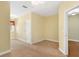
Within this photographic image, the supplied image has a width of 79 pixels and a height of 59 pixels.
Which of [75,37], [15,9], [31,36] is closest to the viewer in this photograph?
[15,9]

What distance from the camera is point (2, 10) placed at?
3.43m

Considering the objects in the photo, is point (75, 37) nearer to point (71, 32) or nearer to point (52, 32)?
point (71, 32)

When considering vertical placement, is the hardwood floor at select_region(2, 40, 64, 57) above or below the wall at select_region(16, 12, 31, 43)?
below

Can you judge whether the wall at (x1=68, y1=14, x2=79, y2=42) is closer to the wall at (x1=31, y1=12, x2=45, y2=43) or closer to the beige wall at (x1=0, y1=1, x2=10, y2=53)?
the wall at (x1=31, y1=12, x2=45, y2=43)

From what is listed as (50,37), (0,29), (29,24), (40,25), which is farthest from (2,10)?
(50,37)

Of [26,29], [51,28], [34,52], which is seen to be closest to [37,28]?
[26,29]

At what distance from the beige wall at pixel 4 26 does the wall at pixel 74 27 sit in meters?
3.84

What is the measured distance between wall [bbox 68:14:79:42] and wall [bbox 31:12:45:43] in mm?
1807

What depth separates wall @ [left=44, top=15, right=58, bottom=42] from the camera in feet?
18.3

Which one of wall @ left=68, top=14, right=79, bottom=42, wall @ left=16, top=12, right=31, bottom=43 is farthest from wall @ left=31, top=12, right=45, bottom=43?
wall @ left=68, top=14, right=79, bottom=42

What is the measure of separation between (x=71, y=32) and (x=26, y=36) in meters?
2.84

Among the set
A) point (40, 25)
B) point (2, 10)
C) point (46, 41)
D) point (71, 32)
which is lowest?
point (46, 41)

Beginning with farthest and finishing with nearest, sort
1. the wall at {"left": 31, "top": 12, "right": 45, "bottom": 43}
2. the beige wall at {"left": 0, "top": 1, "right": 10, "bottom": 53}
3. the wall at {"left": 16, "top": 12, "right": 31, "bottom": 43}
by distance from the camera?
the wall at {"left": 31, "top": 12, "right": 45, "bottom": 43} → the wall at {"left": 16, "top": 12, "right": 31, "bottom": 43} → the beige wall at {"left": 0, "top": 1, "right": 10, "bottom": 53}

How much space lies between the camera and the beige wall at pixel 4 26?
11.3 feet
